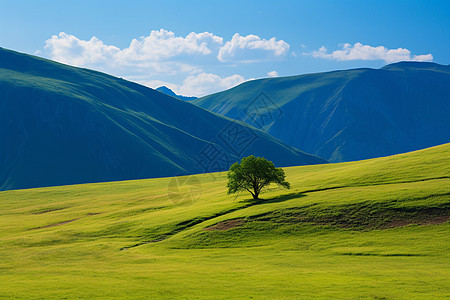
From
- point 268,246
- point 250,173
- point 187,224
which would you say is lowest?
point 268,246

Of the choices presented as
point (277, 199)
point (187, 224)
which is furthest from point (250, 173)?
point (187, 224)

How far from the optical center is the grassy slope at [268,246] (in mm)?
32531

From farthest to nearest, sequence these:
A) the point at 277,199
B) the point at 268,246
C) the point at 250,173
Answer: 1. the point at 250,173
2. the point at 277,199
3. the point at 268,246

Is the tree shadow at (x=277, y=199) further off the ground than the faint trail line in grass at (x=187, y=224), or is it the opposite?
the tree shadow at (x=277, y=199)

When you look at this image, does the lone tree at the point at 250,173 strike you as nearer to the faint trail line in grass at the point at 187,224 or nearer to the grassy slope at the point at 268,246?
the grassy slope at the point at 268,246

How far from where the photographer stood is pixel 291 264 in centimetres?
4134

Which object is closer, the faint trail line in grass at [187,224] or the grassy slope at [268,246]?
the grassy slope at [268,246]

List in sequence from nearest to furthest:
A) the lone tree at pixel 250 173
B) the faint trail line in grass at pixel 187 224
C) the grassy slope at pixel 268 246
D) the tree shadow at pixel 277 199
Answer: the grassy slope at pixel 268 246
the faint trail line in grass at pixel 187 224
the tree shadow at pixel 277 199
the lone tree at pixel 250 173

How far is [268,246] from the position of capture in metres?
50.0

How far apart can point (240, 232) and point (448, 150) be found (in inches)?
2121

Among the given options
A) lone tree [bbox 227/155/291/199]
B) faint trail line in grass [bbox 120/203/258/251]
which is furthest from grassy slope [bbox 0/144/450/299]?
lone tree [bbox 227/155/291/199]

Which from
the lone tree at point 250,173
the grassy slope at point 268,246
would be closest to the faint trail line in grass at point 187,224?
the grassy slope at point 268,246

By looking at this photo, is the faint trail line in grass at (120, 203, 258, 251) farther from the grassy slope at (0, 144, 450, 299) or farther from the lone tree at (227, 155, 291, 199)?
the lone tree at (227, 155, 291, 199)

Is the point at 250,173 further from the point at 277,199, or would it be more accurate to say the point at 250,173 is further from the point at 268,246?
the point at 268,246
